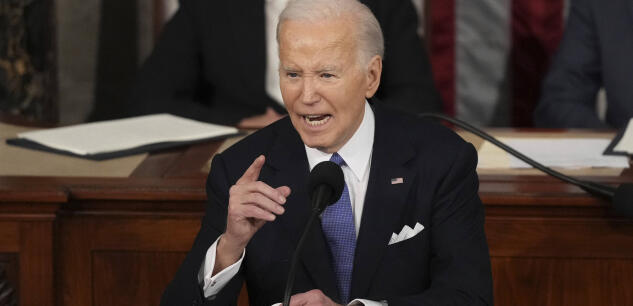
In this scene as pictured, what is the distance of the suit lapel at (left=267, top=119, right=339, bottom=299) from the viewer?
1.81m

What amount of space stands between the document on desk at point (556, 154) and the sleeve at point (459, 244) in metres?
0.53

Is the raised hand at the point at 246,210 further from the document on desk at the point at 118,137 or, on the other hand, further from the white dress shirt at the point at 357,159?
the document on desk at the point at 118,137

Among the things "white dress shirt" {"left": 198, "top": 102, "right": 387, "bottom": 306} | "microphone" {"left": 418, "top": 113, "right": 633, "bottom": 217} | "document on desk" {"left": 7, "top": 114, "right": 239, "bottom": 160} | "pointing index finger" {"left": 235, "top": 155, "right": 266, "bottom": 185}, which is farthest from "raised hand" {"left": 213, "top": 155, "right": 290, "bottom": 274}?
"document on desk" {"left": 7, "top": 114, "right": 239, "bottom": 160}

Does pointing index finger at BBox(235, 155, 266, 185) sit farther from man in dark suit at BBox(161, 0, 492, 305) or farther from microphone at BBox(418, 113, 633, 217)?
microphone at BBox(418, 113, 633, 217)

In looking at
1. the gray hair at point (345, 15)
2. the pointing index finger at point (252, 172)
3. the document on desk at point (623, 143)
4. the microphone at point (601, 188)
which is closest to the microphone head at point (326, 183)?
the pointing index finger at point (252, 172)

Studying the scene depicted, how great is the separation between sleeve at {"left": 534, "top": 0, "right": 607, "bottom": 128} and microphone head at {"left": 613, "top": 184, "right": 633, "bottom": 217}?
4.54ft

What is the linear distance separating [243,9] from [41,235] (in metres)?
1.76

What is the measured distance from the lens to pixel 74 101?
4328 mm

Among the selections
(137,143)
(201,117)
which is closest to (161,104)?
(201,117)

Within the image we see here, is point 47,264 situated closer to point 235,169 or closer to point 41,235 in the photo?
point 41,235

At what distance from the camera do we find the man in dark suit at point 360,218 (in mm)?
1740

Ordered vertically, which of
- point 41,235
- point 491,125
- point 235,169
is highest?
point 235,169

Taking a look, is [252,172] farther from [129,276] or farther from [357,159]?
[129,276]

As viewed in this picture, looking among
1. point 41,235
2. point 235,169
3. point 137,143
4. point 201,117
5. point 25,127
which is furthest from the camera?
point 201,117
